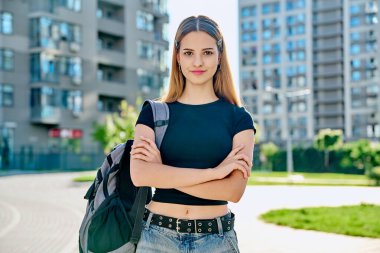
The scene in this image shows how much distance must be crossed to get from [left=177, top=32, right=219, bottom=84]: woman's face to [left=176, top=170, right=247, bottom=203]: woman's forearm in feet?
1.63

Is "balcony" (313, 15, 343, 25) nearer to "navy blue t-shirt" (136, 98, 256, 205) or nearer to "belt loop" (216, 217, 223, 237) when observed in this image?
"navy blue t-shirt" (136, 98, 256, 205)

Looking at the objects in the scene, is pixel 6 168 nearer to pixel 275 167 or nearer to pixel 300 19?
pixel 275 167

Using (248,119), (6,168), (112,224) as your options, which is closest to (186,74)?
(248,119)

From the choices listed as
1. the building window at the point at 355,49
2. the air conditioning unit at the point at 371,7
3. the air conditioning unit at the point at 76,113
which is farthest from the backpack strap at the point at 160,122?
the air conditioning unit at the point at 371,7

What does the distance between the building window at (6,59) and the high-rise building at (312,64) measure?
5129cm

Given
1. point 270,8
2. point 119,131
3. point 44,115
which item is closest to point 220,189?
point 119,131

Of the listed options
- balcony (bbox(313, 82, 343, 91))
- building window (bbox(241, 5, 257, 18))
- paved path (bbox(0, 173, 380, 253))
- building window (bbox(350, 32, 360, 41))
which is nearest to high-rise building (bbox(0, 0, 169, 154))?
paved path (bbox(0, 173, 380, 253))

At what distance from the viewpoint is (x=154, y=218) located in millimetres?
2977

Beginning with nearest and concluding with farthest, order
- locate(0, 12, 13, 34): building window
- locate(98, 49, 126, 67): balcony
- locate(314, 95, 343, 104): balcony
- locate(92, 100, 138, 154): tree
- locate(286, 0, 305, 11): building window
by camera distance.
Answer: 1. locate(92, 100, 138, 154): tree
2. locate(0, 12, 13, 34): building window
3. locate(98, 49, 126, 67): balcony
4. locate(314, 95, 343, 104): balcony
5. locate(286, 0, 305, 11): building window

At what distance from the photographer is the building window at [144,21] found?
64.0m

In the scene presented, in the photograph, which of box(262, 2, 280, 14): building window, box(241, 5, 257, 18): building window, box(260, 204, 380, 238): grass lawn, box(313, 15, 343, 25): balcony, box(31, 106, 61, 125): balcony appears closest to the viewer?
box(260, 204, 380, 238): grass lawn

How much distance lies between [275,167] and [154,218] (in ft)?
203

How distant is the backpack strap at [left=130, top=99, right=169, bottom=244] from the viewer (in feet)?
9.79

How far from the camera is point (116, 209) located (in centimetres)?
302
